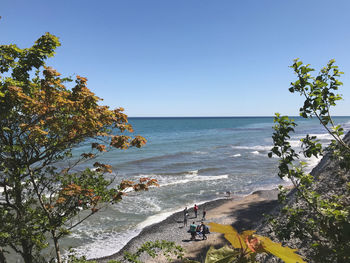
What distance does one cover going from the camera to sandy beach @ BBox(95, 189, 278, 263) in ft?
55.1

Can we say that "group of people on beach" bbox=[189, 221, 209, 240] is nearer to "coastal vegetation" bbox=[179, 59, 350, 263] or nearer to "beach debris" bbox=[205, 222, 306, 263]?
"coastal vegetation" bbox=[179, 59, 350, 263]

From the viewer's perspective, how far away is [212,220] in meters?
21.3

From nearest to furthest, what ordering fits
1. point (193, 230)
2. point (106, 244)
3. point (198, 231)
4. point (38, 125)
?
point (38, 125) < point (106, 244) < point (193, 230) < point (198, 231)

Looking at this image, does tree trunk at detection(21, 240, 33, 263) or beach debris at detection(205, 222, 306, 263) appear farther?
tree trunk at detection(21, 240, 33, 263)

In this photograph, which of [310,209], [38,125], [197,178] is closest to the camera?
[310,209]

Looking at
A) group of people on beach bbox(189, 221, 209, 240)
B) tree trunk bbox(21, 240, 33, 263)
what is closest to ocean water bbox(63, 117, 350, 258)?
tree trunk bbox(21, 240, 33, 263)

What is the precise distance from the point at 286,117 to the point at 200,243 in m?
16.7

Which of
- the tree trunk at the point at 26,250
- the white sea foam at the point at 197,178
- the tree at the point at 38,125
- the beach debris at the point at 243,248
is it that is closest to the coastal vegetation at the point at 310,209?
the beach debris at the point at 243,248

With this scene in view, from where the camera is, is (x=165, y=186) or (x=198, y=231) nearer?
(x=198, y=231)

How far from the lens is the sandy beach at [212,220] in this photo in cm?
1678

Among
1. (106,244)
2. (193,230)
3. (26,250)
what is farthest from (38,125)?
(193,230)

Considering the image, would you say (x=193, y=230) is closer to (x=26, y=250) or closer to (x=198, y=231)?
(x=198, y=231)

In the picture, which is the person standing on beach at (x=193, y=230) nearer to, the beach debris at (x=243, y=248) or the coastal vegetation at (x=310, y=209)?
the coastal vegetation at (x=310, y=209)

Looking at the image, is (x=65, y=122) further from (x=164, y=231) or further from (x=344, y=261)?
(x=164, y=231)
